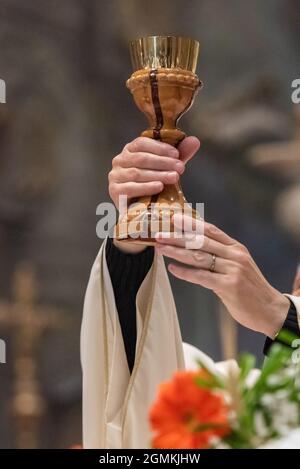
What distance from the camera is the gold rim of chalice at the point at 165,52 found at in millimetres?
2014

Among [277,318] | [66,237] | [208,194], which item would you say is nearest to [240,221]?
[208,194]

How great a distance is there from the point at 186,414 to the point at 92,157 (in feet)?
15.8

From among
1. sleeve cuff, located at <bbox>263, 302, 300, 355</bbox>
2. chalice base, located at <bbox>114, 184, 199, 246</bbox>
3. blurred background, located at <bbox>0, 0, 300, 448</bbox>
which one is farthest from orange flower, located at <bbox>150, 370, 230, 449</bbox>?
blurred background, located at <bbox>0, 0, 300, 448</bbox>

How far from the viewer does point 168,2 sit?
19.5 feet

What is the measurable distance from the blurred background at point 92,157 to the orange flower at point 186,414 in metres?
4.48

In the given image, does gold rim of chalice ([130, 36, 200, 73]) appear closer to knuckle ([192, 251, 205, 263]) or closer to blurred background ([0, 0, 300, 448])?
knuckle ([192, 251, 205, 263])

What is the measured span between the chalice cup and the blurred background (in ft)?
11.7

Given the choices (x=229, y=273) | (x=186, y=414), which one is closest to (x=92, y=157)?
(x=229, y=273)

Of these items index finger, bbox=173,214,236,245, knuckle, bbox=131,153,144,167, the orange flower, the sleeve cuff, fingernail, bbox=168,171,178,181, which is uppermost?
knuckle, bbox=131,153,144,167

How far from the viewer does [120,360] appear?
220 centimetres

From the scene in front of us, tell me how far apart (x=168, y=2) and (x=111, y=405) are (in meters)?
4.19

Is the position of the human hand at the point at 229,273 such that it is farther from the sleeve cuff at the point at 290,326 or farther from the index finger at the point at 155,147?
the index finger at the point at 155,147

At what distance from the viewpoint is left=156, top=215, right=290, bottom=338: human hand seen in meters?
2.09

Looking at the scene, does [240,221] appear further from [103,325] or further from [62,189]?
[103,325]
